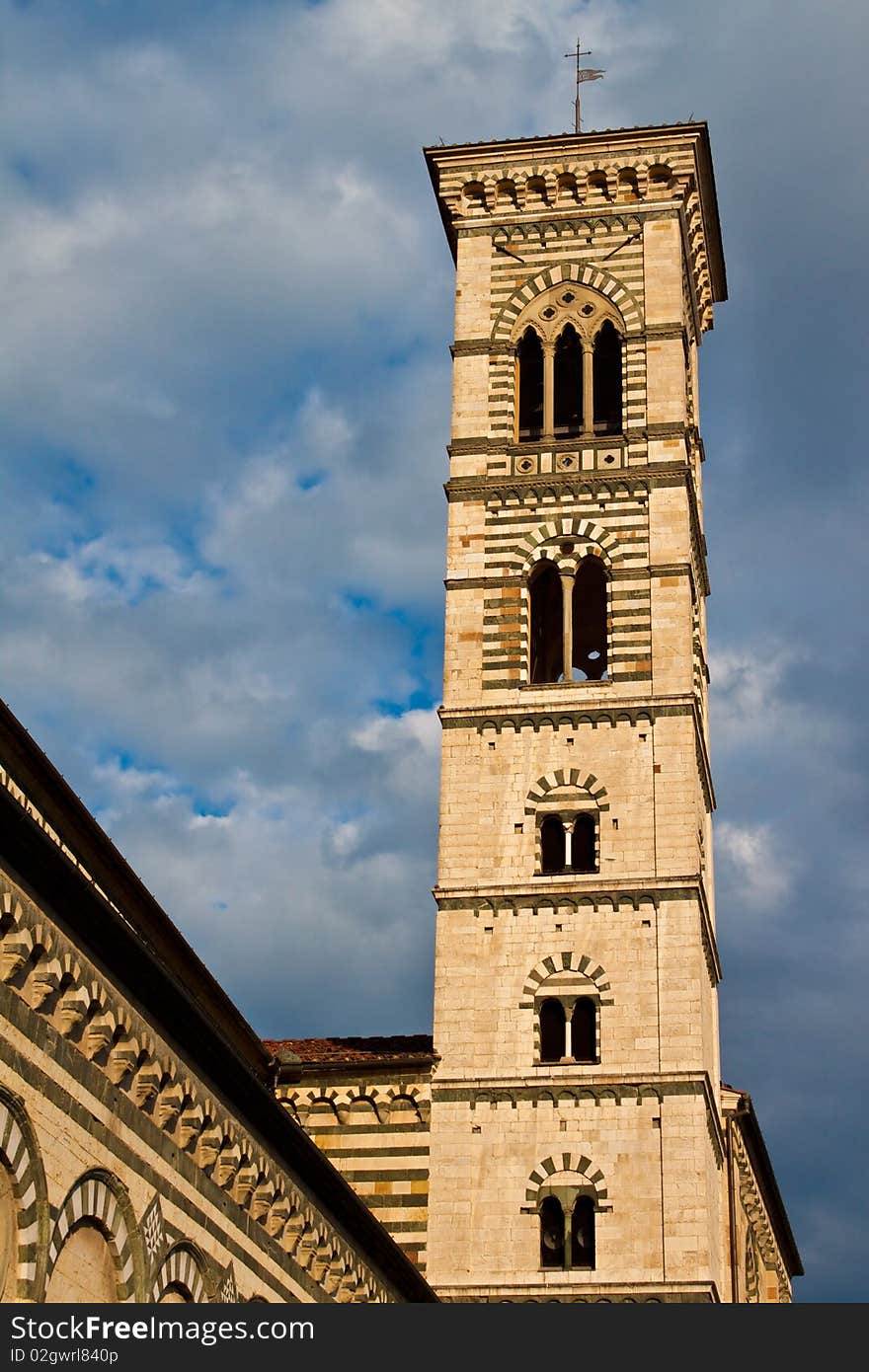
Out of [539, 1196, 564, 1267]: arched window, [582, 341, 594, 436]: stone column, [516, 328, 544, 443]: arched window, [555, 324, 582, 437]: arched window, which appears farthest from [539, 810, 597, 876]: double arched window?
[516, 328, 544, 443]: arched window

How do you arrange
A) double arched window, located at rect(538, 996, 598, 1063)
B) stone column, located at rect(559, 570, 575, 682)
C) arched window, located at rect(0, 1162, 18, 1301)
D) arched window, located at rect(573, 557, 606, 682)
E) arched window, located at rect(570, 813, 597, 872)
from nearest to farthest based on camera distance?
arched window, located at rect(0, 1162, 18, 1301)
double arched window, located at rect(538, 996, 598, 1063)
arched window, located at rect(570, 813, 597, 872)
stone column, located at rect(559, 570, 575, 682)
arched window, located at rect(573, 557, 606, 682)

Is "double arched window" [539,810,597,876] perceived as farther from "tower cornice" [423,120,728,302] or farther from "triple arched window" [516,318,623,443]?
"tower cornice" [423,120,728,302]

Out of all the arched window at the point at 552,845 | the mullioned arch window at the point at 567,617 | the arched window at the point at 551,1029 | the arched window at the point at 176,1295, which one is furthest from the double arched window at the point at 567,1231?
the arched window at the point at 176,1295

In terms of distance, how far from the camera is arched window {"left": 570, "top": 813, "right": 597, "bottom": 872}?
33062 millimetres

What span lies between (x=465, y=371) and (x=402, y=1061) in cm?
1321

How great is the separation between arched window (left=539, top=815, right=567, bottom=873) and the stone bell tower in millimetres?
80

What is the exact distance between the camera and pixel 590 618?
38.0 metres

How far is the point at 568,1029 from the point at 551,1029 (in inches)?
17.3

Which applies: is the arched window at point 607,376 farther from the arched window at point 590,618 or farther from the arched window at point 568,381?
the arched window at point 590,618

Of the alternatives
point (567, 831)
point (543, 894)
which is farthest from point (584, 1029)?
point (567, 831)

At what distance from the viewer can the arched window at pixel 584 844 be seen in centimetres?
3306

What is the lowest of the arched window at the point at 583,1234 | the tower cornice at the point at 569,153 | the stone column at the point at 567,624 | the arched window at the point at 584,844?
the arched window at the point at 583,1234

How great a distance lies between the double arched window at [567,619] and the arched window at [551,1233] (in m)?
9.39

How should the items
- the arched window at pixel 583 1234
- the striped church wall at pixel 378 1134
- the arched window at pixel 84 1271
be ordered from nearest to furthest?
the arched window at pixel 84 1271, the arched window at pixel 583 1234, the striped church wall at pixel 378 1134
